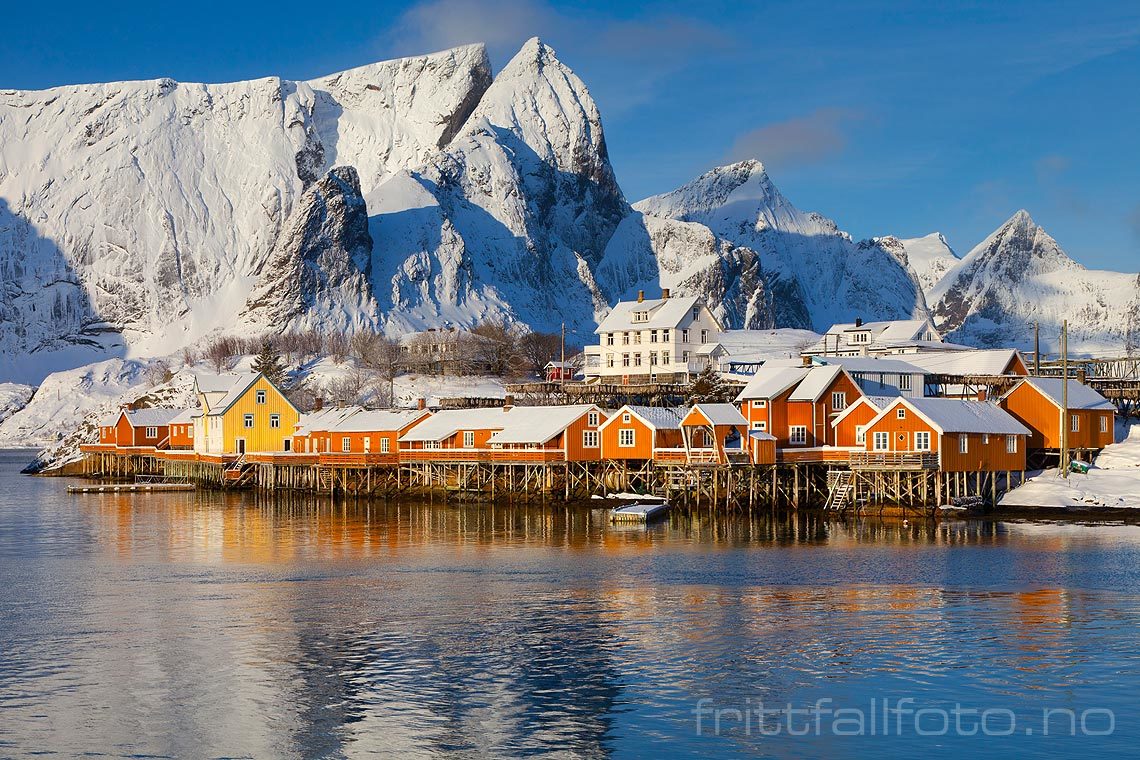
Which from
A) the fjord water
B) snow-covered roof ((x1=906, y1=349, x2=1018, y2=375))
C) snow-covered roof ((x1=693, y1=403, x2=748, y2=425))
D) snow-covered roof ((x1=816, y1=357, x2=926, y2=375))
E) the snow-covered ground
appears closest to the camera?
the fjord water

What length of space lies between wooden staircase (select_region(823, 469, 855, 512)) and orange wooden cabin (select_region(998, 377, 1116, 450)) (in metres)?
10.1

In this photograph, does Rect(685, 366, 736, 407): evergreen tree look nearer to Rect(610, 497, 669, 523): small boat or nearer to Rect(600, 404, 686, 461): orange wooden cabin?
Rect(600, 404, 686, 461): orange wooden cabin

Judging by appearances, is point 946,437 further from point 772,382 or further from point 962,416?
point 772,382

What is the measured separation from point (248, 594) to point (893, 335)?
327 feet

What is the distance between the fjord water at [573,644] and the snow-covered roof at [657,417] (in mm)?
16983

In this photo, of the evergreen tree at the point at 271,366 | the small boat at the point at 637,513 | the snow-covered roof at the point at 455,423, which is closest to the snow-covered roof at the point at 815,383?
the small boat at the point at 637,513

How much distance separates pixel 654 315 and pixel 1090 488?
68925mm

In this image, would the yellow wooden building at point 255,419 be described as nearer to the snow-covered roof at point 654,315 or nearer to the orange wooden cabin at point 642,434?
the orange wooden cabin at point 642,434

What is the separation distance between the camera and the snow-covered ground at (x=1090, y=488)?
199ft

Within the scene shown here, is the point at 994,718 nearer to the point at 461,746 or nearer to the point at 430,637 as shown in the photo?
the point at 461,746

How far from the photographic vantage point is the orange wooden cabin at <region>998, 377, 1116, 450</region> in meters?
69.8

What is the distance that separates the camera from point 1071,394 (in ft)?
236

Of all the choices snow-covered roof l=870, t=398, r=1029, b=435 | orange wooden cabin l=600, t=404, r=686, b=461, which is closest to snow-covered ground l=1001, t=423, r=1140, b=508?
snow-covered roof l=870, t=398, r=1029, b=435

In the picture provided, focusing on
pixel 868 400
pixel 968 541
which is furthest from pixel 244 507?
pixel 968 541
